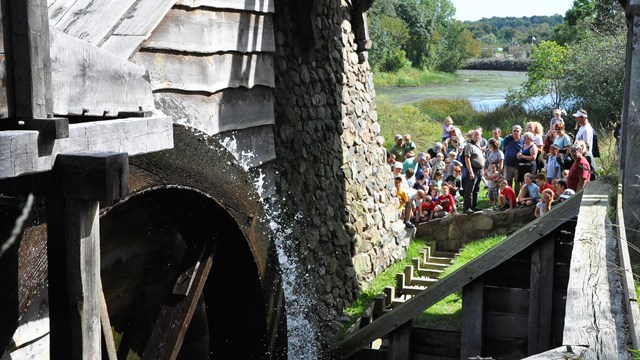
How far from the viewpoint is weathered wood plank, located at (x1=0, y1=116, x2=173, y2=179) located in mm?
2305

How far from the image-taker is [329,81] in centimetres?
803

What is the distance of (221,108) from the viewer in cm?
525

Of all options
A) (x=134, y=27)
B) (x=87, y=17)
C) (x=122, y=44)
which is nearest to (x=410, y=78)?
(x=134, y=27)

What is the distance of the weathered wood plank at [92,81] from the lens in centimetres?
273

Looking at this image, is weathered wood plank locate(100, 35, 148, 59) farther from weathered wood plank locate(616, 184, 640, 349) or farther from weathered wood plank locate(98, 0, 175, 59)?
weathered wood plank locate(616, 184, 640, 349)

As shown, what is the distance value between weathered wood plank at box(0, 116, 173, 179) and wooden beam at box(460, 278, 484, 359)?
9.87ft

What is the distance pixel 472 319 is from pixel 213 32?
255 centimetres

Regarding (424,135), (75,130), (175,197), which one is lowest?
(424,135)

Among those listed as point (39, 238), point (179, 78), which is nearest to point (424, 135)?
point (179, 78)

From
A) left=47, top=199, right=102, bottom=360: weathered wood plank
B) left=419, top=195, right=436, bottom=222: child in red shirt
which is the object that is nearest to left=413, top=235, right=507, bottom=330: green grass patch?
left=419, top=195, right=436, bottom=222: child in red shirt

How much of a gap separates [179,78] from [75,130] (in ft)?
6.94

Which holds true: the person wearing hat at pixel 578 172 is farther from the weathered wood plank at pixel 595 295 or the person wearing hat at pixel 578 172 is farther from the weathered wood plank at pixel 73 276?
the weathered wood plank at pixel 73 276

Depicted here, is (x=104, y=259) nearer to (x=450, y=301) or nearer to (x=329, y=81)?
(x=329, y=81)

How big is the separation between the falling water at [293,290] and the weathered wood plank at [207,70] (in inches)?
41.3
